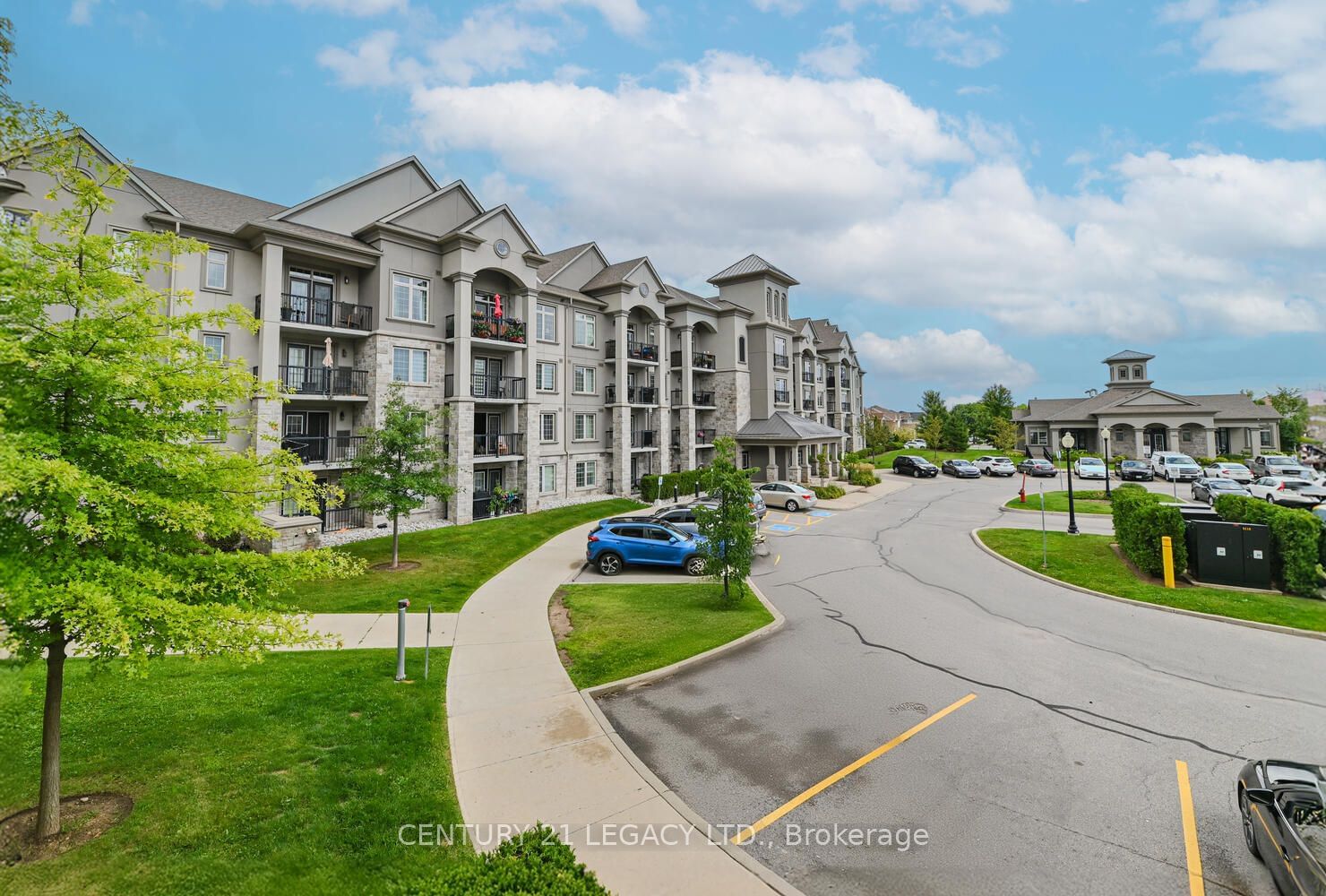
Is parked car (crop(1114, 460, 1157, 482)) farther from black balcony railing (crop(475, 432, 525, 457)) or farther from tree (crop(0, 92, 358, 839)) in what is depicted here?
tree (crop(0, 92, 358, 839))

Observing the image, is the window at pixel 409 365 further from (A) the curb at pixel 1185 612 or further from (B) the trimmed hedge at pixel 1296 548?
(B) the trimmed hedge at pixel 1296 548

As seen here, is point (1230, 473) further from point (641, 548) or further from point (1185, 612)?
point (641, 548)

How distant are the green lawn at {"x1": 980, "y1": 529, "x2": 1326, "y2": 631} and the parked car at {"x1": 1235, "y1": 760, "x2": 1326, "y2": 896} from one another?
9603 mm

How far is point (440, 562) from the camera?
18766 millimetres

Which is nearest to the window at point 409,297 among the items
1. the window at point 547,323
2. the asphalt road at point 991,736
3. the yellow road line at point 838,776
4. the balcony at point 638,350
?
the window at point 547,323

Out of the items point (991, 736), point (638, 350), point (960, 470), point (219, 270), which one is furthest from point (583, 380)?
point (960, 470)

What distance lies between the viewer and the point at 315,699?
340 inches

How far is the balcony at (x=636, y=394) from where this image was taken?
34281mm

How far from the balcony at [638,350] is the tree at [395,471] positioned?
54.4 ft

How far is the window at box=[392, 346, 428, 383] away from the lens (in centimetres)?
2416

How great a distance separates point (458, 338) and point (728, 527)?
647 inches

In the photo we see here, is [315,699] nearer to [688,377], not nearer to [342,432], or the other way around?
[342,432]

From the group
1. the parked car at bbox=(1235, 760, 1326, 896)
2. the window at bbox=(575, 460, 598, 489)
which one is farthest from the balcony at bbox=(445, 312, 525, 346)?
the parked car at bbox=(1235, 760, 1326, 896)

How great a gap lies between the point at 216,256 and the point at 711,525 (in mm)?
19949
